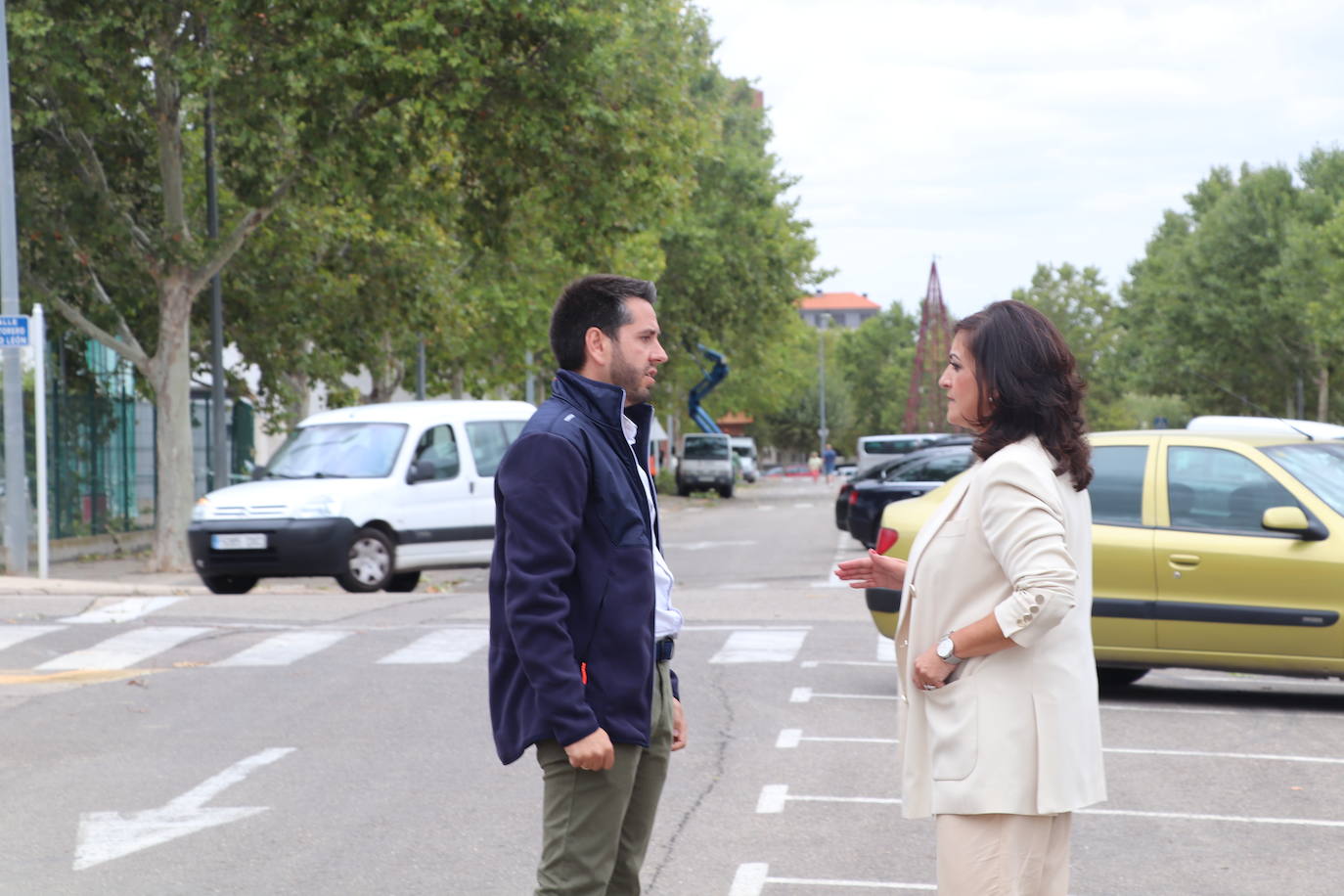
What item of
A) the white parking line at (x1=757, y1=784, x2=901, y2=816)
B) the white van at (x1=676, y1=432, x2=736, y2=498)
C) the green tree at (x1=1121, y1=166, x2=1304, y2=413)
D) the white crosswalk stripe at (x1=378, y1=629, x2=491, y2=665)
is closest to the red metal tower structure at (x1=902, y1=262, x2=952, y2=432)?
the green tree at (x1=1121, y1=166, x2=1304, y2=413)

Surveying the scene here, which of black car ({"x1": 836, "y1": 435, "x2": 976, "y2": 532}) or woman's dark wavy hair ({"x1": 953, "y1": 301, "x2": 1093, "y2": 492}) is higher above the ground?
woman's dark wavy hair ({"x1": 953, "y1": 301, "x2": 1093, "y2": 492})

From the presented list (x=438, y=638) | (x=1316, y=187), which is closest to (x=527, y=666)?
(x=438, y=638)

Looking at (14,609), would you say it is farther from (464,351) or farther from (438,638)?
(464,351)

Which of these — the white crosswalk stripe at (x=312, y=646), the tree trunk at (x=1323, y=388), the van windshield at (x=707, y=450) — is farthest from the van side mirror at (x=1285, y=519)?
the tree trunk at (x=1323, y=388)

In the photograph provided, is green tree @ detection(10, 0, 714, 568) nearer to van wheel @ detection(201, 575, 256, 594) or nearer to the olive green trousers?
van wheel @ detection(201, 575, 256, 594)

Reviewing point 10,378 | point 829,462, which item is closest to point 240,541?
point 10,378

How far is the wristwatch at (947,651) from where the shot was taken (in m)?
3.66

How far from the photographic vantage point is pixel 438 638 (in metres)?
12.9

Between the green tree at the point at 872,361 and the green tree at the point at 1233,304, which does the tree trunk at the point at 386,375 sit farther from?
the green tree at the point at 872,361

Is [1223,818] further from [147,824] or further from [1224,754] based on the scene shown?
[147,824]

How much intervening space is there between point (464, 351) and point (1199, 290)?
121 feet

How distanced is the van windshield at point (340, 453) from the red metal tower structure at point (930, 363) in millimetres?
63028

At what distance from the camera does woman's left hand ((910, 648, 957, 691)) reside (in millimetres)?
3684

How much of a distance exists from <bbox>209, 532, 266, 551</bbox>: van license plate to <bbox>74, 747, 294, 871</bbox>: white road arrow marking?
986 centimetres
